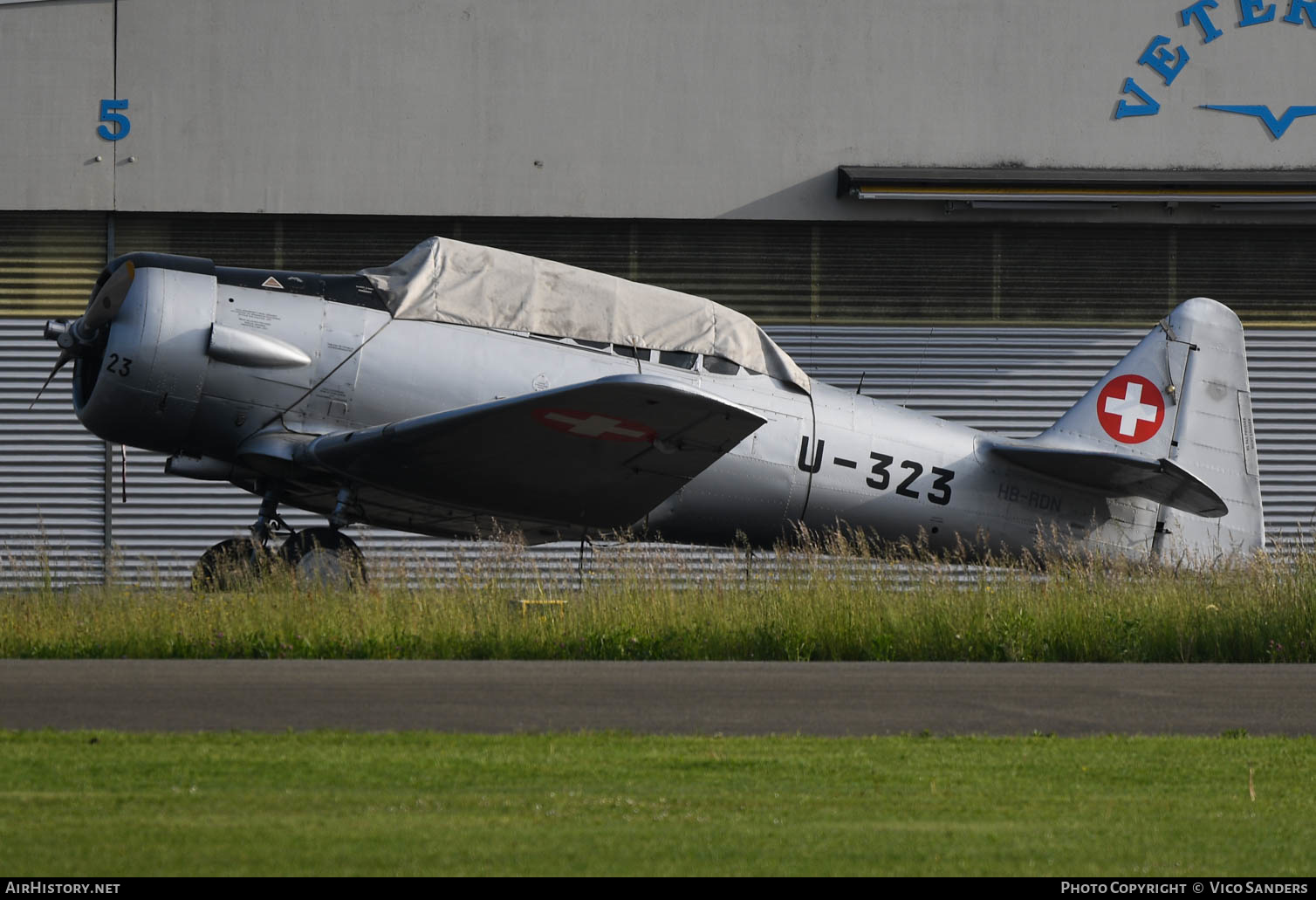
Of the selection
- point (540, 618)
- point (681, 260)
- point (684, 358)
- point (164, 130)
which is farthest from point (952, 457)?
point (164, 130)

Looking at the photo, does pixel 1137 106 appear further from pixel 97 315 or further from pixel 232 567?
pixel 97 315

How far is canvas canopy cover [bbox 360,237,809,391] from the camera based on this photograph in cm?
1088

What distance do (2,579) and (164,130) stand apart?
16.9 feet

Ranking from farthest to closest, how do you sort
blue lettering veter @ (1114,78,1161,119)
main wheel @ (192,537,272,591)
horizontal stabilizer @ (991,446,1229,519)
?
blue lettering veter @ (1114,78,1161,119)
horizontal stabilizer @ (991,446,1229,519)
main wheel @ (192,537,272,591)

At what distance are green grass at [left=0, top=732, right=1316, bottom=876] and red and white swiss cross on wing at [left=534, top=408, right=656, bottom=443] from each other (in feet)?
13.0

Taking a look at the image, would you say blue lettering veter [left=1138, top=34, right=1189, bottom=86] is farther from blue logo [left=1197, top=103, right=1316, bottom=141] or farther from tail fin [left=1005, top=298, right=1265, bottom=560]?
tail fin [left=1005, top=298, right=1265, bottom=560]

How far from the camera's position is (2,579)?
15922 millimetres

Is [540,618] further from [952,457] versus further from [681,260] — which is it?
[681,260]

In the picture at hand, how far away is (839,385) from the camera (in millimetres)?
16656

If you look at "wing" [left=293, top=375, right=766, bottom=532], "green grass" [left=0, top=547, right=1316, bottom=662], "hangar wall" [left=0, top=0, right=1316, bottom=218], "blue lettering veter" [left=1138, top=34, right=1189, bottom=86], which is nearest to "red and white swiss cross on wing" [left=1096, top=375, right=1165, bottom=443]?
"green grass" [left=0, top=547, right=1316, bottom=662]

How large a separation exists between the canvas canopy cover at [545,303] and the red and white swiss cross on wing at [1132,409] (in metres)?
3.48

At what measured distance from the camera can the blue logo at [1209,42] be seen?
16.6 meters

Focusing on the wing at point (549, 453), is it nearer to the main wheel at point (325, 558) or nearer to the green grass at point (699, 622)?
the main wheel at point (325, 558)

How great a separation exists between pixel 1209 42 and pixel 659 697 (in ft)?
42.6
